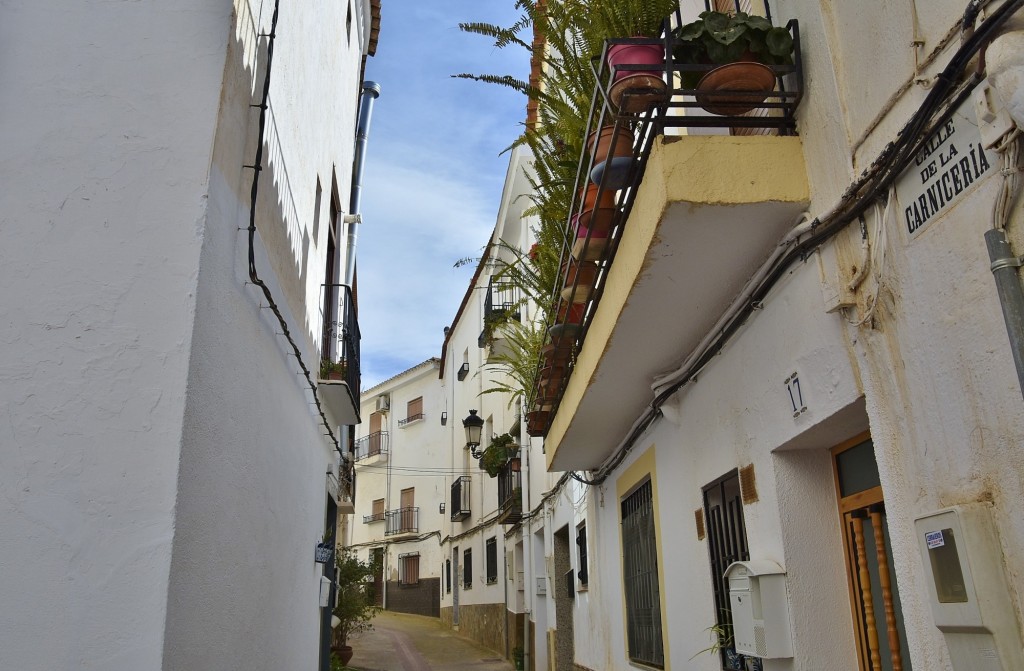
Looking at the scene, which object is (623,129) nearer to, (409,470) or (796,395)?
(796,395)

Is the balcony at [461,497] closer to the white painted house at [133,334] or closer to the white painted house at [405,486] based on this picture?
the white painted house at [405,486]

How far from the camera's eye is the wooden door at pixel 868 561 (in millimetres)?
3271

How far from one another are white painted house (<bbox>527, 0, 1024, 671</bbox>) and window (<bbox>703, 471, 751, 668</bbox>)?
2 cm

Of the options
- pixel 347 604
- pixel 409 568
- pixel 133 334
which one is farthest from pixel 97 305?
pixel 409 568

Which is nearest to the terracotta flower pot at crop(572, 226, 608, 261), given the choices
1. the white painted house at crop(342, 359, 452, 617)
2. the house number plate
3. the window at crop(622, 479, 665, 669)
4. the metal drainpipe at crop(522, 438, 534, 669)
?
the house number plate

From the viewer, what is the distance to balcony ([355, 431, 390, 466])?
29.3m

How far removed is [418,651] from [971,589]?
16.0 meters

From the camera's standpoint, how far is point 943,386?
7.88ft

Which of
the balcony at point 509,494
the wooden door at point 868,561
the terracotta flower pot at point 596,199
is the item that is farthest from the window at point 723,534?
the balcony at point 509,494

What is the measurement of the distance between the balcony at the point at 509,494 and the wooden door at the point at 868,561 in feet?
35.9

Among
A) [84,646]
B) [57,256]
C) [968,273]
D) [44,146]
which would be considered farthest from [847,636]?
[44,146]

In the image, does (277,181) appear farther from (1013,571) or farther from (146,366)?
(1013,571)

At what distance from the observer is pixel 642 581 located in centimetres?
682

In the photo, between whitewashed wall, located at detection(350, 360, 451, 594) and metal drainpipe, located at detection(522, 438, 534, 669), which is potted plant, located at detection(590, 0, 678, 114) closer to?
metal drainpipe, located at detection(522, 438, 534, 669)
